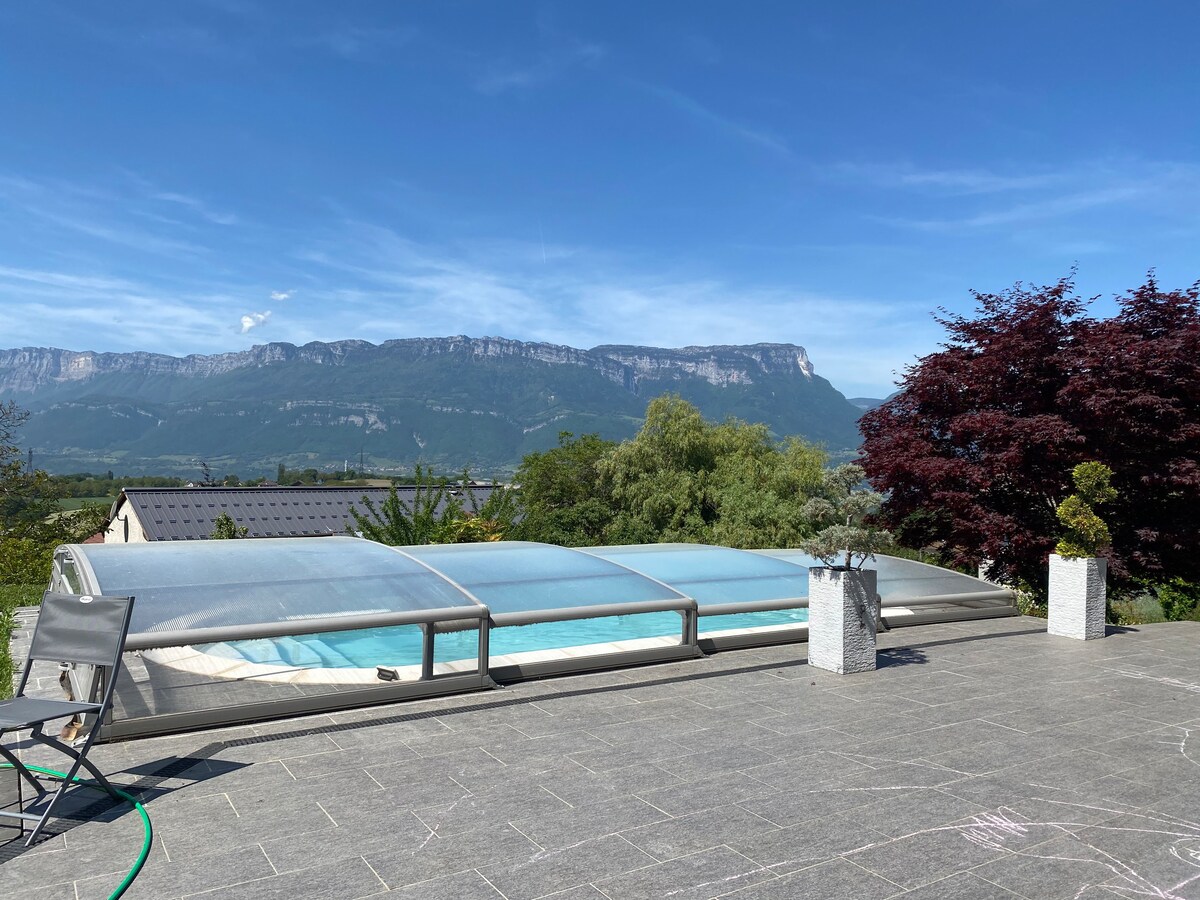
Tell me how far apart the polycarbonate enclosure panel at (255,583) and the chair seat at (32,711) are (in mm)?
1571

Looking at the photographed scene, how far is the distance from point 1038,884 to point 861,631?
4.20 metres

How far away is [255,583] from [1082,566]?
8858 millimetres

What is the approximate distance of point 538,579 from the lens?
8234 millimetres

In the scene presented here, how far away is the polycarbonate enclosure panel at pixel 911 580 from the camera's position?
33.6 ft

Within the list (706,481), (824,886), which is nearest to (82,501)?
(706,481)

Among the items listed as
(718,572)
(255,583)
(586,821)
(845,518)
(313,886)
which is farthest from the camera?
(718,572)

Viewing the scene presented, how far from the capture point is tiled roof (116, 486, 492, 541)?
3012 cm

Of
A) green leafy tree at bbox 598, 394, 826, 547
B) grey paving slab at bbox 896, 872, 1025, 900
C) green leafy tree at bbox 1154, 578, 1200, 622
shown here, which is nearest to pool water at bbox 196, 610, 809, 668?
grey paving slab at bbox 896, 872, 1025, 900

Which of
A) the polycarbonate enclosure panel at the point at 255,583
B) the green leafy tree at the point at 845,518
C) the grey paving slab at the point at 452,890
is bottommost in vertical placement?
the grey paving slab at the point at 452,890

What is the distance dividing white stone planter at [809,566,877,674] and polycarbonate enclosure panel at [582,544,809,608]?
0.98 m

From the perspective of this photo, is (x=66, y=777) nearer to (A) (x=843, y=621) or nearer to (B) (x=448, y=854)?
(B) (x=448, y=854)

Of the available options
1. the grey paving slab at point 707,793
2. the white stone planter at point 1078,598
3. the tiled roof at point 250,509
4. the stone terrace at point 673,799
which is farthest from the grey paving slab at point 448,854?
the tiled roof at point 250,509

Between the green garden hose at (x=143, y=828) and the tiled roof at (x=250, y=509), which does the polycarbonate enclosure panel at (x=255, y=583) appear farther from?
the tiled roof at (x=250, y=509)

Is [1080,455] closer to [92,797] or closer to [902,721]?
[902,721]
